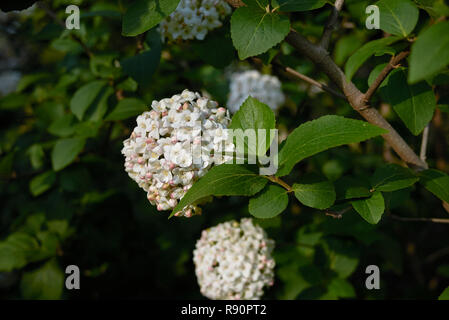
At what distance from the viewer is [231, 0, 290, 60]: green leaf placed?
1.25m

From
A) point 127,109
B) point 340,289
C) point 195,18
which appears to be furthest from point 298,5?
point 340,289

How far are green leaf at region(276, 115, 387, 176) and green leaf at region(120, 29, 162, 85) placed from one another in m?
0.87

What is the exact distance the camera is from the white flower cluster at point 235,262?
192cm

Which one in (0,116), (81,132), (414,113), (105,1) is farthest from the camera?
(0,116)

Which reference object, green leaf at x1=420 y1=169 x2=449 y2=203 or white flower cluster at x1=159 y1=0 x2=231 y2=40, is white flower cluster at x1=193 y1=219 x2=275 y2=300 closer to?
green leaf at x1=420 y1=169 x2=449 y2=203

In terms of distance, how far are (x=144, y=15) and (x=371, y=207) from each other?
100 centimetres

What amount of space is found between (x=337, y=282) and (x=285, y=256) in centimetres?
31

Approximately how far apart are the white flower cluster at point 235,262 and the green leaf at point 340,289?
37 centimetres

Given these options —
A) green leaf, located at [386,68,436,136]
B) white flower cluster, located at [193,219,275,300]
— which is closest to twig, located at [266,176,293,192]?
green leaf, located at [386,68,436,136]

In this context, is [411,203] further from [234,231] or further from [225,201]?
[234,231]

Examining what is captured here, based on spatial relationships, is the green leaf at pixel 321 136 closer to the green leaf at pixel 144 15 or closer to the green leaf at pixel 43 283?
the green leaf at pixel 144 15

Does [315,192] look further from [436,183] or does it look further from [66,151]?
[66,151]

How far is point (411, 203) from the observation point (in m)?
3.19

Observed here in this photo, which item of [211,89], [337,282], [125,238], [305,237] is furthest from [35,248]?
[337,282]
